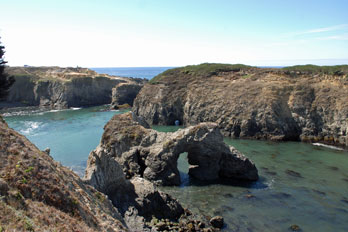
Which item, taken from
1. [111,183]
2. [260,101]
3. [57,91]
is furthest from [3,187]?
[57,91]

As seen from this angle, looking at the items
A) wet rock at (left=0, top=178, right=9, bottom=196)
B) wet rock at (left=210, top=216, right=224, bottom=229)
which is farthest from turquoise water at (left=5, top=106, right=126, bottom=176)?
wet rock at (left=0, top=178, right=9, bottom=196)

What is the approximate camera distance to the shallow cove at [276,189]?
2095cm

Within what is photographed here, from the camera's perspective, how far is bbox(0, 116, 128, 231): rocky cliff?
29.5 feet

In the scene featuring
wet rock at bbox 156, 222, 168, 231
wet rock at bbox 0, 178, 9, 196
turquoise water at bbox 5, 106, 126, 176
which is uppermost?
wet rock at bbox 0, 178, 9, 196

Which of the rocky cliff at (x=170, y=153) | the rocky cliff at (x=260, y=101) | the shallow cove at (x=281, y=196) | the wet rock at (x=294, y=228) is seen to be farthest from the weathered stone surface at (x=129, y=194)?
the rocky cliff at (x=260, y=101)

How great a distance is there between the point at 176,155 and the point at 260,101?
87.8 ft

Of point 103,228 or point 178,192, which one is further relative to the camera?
point 178,192

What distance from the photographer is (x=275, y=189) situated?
26391 mm

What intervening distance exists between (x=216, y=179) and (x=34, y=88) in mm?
81183

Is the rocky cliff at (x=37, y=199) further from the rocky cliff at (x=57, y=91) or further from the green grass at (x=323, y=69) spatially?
the rocky cliff at (x=57, y=91)

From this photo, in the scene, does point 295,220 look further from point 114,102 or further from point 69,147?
point 114,102

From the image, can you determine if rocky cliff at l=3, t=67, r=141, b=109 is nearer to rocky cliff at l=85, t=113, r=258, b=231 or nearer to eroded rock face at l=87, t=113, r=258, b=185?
rocky cliff at l=85, t=113, r=258, b=231

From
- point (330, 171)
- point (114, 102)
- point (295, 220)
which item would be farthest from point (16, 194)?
point (114, 102)

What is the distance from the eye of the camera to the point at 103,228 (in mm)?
11812
